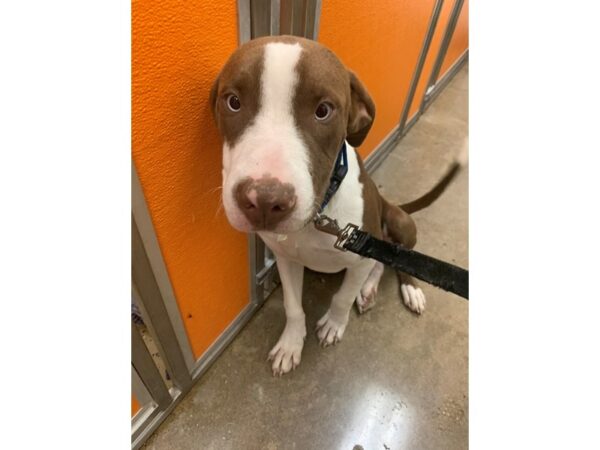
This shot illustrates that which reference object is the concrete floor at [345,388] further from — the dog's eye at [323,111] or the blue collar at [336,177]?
the dog's eye at [323,111]

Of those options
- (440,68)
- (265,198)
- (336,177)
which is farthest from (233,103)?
(440,68)

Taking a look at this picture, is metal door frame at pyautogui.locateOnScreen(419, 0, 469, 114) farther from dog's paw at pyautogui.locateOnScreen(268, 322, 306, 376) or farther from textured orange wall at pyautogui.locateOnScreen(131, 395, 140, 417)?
textured orange wall at pyautogui.locateOnScreen(131, 395, 140, 417)

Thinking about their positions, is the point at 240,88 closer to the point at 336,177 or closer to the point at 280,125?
the point at 280,125

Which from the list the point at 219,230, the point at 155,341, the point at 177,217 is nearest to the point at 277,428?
the point at 155,341

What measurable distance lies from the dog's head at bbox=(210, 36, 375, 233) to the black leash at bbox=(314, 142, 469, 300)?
0.65 feet

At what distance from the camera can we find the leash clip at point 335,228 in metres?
1.19

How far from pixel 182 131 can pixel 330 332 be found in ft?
4.29

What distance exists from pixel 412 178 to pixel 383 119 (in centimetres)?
56

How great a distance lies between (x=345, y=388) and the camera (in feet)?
6.17

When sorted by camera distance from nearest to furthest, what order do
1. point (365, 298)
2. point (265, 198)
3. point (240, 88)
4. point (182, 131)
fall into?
point (265, 198) → point (240, 88) → point (182, 131) → point (365, 298)

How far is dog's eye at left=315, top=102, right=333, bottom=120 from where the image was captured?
100cm

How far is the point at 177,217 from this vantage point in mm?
1218

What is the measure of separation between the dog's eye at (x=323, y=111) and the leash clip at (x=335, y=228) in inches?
13.0

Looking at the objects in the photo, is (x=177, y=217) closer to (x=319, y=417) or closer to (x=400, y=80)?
(x=319, y=417)
